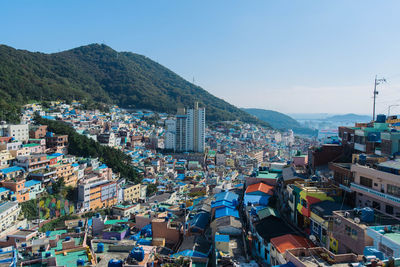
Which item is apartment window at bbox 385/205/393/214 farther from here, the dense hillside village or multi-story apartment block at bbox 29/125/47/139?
multi-story apartment block at bbox 29/125/47/139

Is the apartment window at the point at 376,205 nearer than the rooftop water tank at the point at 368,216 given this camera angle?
No

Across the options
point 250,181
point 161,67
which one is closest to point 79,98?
point 250,181

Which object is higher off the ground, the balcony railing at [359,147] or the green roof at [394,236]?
the balcony railing at [359,147]

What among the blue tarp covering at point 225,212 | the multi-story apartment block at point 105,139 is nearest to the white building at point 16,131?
the multi-story apartment block at point 105,139

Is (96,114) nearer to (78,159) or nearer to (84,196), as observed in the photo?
(78,159)

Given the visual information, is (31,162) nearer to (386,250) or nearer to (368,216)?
(368,216)

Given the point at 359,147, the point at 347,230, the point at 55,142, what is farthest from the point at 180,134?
the point at 347,230

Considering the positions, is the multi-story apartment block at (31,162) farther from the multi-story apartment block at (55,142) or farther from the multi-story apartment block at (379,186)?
the multi-story apartment block at (379,186)

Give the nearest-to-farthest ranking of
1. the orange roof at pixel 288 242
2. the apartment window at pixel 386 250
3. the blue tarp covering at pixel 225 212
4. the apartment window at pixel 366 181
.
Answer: the apartment window at pixel 386 250 < the orange roof at pixel 288 242 < the apartment window at pixel 366 181 < the blue tarp covering at pixel 225 212
